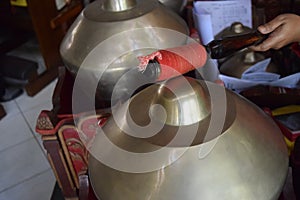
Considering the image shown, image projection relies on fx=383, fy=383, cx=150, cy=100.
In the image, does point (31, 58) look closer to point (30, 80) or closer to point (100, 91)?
point (30, 80)

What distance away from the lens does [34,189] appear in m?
1.46

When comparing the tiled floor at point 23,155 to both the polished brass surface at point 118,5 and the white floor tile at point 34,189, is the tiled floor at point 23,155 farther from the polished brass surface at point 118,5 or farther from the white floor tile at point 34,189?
the polished brass surface at point 118,5

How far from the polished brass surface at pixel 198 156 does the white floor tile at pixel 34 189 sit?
0.94 m

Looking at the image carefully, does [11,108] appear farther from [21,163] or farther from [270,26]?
[270,26]

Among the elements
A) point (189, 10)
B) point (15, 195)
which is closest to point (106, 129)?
point (189, 10)

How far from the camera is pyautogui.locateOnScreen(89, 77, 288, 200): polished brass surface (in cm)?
A: 50

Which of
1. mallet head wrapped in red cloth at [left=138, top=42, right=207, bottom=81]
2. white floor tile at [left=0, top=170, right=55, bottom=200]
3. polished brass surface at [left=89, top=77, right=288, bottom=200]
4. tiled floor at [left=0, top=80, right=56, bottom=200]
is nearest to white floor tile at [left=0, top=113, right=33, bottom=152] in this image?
tiled floor at [left=0, top=80, right=56, bottom=200]

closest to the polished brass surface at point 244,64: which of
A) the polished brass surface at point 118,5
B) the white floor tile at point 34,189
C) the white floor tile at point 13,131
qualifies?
the polished brass surface at point 118,5

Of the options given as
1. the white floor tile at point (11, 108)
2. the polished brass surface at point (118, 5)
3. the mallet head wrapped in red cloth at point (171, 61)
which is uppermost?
the mallet head wrapped in red cloth at point (171, 61)

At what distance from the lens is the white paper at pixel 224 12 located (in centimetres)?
128

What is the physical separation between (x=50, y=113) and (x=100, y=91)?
14 centimetres

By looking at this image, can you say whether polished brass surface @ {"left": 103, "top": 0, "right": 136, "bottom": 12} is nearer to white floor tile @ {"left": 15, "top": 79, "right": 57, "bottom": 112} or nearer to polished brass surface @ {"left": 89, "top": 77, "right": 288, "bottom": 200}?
polished brass surface @ {"left": 89, "top": 77, "right": 288, "bottom": 200}

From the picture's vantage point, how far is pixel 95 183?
0.58 meters

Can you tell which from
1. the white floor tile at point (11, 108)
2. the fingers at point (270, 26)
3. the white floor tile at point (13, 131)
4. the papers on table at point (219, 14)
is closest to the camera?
the fingers at point (270, 26)
